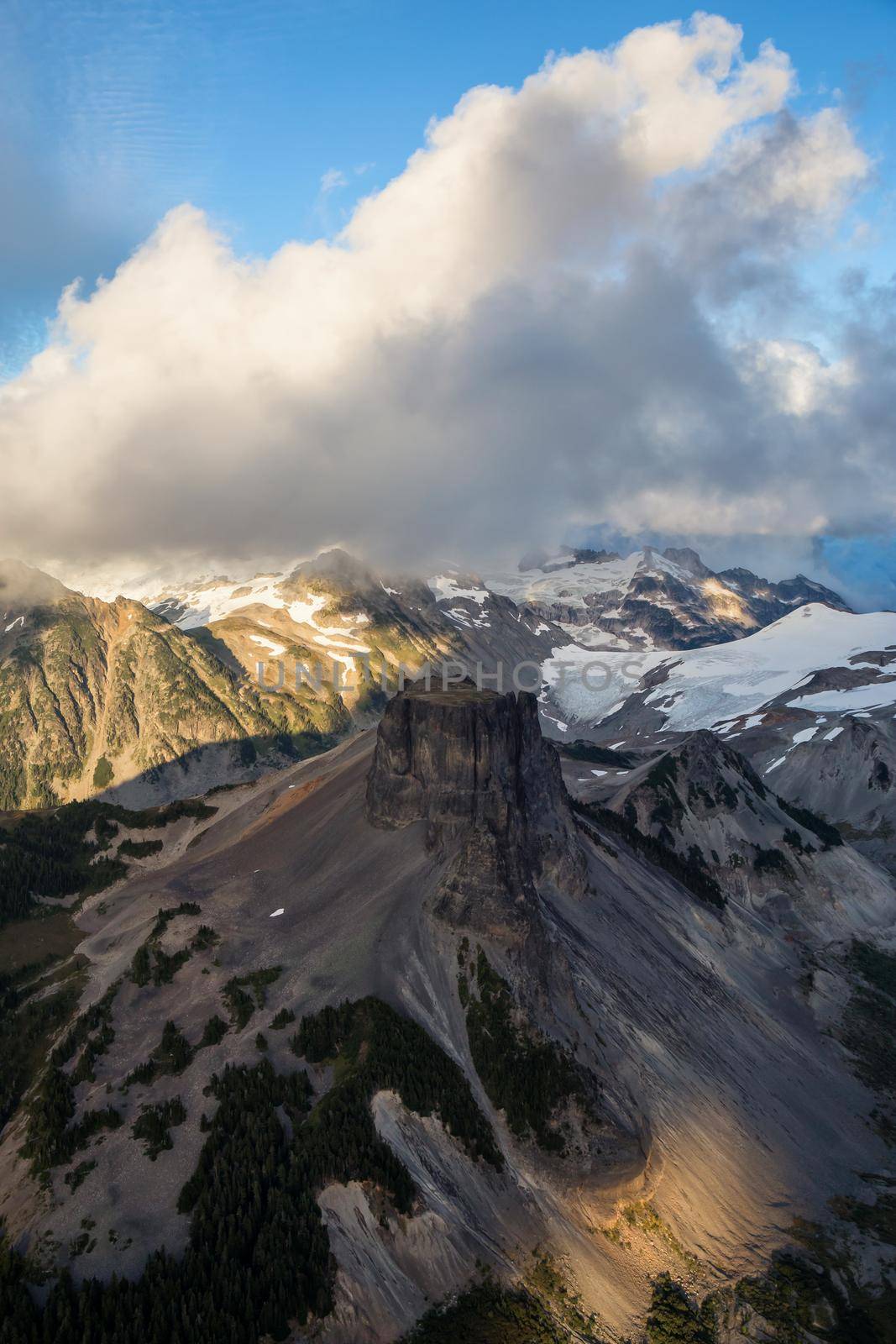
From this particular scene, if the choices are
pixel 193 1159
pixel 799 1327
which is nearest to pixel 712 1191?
pixel 799 1327

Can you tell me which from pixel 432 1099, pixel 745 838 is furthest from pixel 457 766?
pixel 745 838

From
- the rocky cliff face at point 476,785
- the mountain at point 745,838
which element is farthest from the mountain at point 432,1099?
the mountain at point 745,838

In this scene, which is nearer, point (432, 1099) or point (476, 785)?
point (432, 1099)

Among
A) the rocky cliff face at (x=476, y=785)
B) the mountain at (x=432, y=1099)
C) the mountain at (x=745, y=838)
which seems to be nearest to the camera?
the mountain at (x=432, y=1099)

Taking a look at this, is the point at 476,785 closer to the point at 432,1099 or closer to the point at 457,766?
the point at 457,766

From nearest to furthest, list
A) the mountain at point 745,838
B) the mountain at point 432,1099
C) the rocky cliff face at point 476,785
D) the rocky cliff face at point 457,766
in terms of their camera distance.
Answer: the mountain at point 432,1099
the rocky cliff face at point 476,785
the rocky cliff face at point 457,766
the mountain at point 745,838

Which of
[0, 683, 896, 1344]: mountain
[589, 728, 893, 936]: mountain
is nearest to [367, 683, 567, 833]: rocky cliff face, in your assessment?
[0, 683, 896, 1344]: mountain

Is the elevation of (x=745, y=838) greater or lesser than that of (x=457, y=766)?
lesser

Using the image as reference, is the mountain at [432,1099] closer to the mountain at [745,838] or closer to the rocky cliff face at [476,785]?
the rocky cliff face at [476,785]

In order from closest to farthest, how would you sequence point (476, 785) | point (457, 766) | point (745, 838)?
1. point (476, 785)
2. point (457, 766)
3. point (745, 838)

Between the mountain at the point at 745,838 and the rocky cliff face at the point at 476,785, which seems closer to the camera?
the rocky cliff face at the point at 476,785
